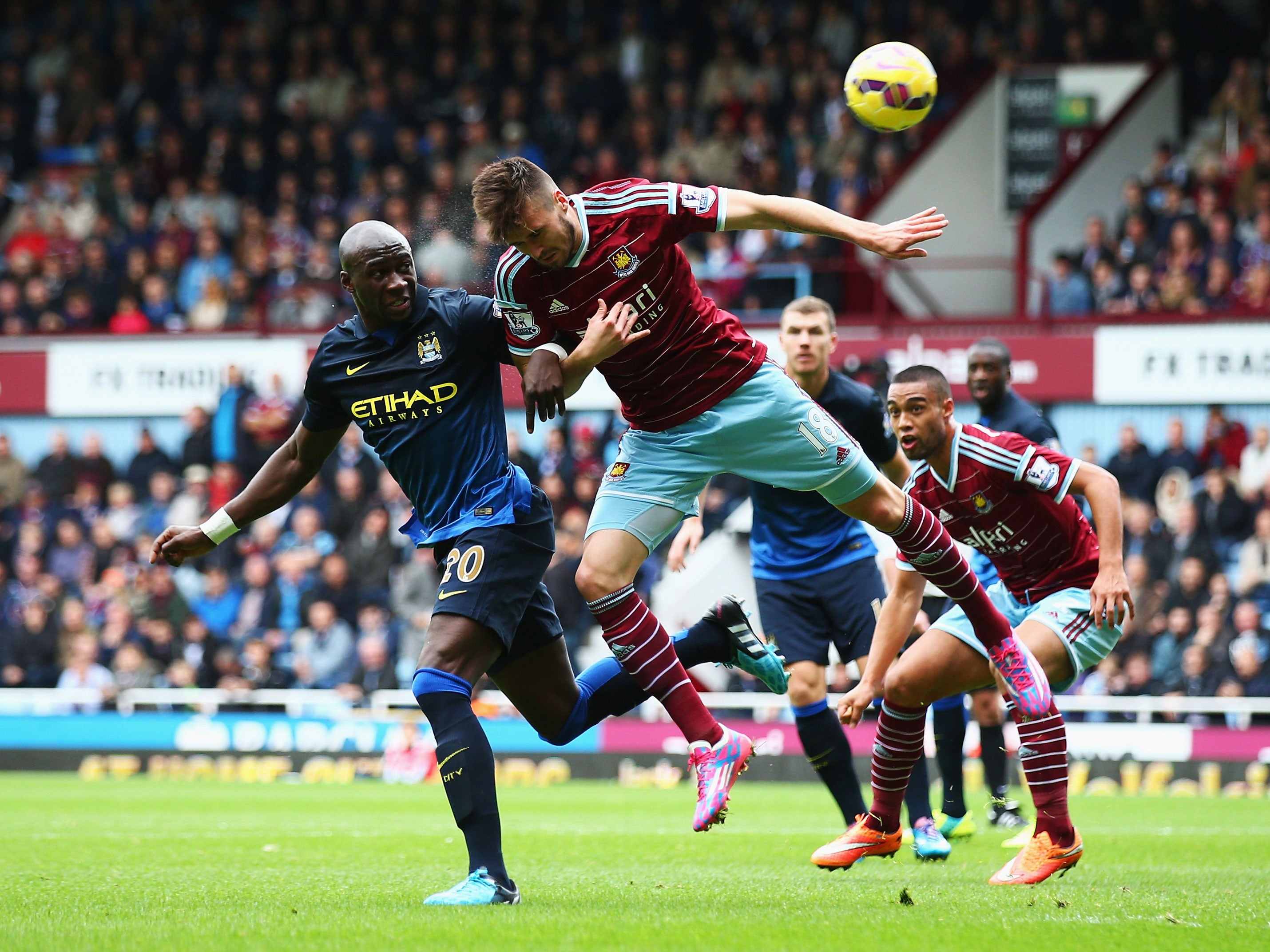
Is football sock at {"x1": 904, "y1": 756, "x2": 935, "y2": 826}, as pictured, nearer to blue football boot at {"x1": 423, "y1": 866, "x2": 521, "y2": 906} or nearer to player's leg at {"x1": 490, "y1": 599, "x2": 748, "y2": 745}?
player's leg at {"x1": 490, "y1": 599, "x2": 748, "y2": 745}

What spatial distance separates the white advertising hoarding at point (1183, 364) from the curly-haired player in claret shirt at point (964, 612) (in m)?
10.6

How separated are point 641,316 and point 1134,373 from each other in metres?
12.6

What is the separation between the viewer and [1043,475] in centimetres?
667

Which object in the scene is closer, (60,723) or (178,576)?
(60,723)

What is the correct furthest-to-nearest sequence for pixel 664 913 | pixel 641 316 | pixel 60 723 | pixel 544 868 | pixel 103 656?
pixel 103 656
pixel 60 723
pixel 544 868
pixel 641 316
pixel 664 913

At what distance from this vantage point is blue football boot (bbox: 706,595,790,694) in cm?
664

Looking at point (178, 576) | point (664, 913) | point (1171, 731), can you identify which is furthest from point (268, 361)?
point (664, 913)

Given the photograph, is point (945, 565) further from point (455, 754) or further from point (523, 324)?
point (455, 754)

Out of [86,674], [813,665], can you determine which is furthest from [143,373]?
[813,665]

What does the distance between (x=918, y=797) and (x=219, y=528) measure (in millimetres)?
3576

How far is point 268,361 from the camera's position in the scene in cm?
1977

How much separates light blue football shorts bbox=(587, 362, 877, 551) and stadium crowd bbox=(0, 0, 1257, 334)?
12.6m

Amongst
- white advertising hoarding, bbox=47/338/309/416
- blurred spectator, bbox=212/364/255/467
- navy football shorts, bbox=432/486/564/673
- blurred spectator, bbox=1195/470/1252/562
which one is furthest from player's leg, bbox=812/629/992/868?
white advertising hoarding, bbox=47/338/309/416

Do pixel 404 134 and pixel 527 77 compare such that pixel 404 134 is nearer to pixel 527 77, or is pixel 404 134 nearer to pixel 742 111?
pixel 527 77
